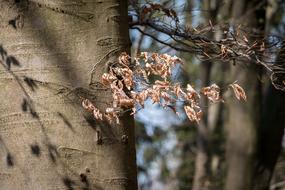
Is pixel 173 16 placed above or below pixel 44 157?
above

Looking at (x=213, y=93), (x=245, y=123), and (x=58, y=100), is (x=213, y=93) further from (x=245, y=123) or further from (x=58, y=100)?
(x=245, y=123)

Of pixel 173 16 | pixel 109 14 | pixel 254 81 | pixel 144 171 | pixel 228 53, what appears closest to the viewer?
pixel 109 14

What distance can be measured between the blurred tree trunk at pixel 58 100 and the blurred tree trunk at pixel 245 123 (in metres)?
4.40

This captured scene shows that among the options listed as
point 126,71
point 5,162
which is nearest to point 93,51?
point 126,71

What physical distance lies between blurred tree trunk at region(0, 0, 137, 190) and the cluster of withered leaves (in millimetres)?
55

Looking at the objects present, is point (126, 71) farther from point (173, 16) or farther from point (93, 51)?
point (173, 16)

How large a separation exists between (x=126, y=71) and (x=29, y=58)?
0.44m

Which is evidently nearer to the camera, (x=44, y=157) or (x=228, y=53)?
(x=44, y=157)

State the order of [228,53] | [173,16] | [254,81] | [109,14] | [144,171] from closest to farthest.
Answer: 1. [109,14]
2. [228,53]
3. [173,16]
4. [254,81]
5. [144,171]

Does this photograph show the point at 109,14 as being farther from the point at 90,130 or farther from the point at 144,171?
the point at 144,171

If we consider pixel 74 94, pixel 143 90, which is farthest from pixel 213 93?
pixel 74 94

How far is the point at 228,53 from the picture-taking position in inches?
146

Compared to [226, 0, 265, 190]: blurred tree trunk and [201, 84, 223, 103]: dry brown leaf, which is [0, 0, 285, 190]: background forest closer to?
[201, 84, 223, 103]: dry brown leaf

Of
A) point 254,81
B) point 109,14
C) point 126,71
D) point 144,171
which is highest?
point 109,14
